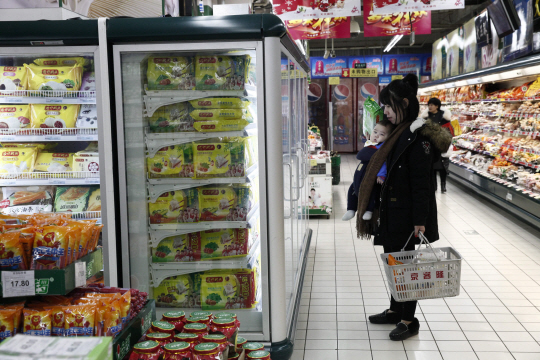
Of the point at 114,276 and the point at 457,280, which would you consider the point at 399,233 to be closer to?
the point at 457,280

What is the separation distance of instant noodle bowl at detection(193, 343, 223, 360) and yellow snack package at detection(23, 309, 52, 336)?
0.51 meters

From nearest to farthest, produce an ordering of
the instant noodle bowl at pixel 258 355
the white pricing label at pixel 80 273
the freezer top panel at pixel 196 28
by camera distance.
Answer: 1. the white pricing label at pixel 80 273
2. the instant noodle bowl at pixel 258 355
3. the freezer top panel at pixel 196 28

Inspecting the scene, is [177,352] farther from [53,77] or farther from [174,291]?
[53,77]

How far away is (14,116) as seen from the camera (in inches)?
128

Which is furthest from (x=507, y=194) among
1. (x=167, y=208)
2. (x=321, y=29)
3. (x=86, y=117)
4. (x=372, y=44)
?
(x=372, y=44)

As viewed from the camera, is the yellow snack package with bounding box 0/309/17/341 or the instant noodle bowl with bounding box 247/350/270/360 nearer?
the yellow snack package with bounding box 0/309/17/341

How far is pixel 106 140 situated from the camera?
3.03 metres

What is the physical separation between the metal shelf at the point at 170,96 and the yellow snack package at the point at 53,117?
21.3 inches

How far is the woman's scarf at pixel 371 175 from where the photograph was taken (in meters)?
3.59

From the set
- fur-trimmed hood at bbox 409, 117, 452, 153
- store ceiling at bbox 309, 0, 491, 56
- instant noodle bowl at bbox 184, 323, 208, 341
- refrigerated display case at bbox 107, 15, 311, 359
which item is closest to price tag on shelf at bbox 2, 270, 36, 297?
instant noodle bowl at bbox 184, 323, 208, 341

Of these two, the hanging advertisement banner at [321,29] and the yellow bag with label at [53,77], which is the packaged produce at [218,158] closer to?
the yellow bag with label at [53,77]

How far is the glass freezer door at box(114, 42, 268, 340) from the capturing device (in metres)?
3.12

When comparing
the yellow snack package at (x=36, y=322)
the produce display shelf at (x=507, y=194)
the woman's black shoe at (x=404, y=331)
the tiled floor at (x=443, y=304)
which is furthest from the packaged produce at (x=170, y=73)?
the produce display shelf at (x=507, y=194)

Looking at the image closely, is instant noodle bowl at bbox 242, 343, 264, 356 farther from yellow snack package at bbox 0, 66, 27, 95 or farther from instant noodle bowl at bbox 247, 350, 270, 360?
yellow snack package at bbox 0, 66, 27, 95
